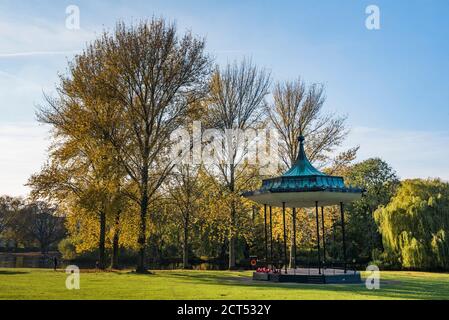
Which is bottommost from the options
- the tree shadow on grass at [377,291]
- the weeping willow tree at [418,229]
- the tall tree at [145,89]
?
the tree shadow on grass at [377,291]

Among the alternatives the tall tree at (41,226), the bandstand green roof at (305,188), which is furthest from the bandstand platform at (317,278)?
the tall tree at (41,226)

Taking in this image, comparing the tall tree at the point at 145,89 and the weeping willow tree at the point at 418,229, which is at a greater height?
the tall tree at the point at 145,89

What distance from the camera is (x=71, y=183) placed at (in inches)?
1255

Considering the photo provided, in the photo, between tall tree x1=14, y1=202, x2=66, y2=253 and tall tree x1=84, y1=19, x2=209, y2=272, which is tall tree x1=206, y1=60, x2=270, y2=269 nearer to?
tall tree x1=84, y1=19, x2=209, y2=272

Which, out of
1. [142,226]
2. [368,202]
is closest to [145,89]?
[142,226]

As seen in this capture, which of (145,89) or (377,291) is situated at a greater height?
(145,89)

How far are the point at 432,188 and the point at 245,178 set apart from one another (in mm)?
19665

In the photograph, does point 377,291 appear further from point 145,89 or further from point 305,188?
point 145,89

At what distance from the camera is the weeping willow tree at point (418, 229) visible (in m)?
38.5

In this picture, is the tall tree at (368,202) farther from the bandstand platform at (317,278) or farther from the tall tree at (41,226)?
the tall tree at (41,226)

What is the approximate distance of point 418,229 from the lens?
40.2m
